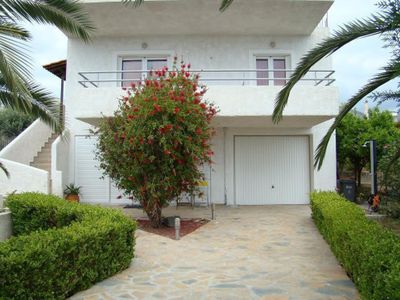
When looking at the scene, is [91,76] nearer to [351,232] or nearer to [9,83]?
[9,83]

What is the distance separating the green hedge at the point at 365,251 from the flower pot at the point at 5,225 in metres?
7.43

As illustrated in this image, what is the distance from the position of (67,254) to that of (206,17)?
10651 mm

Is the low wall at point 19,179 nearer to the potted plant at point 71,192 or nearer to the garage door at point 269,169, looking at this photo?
the potted plant at point 71,192

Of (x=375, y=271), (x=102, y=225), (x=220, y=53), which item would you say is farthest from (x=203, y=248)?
(x=220, y=53)

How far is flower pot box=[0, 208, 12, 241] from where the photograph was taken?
366 inches

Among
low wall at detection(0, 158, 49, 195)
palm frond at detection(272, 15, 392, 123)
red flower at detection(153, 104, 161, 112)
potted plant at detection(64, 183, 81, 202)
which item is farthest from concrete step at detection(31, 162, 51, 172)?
palm frond at detection(272, 15, 392, 123)

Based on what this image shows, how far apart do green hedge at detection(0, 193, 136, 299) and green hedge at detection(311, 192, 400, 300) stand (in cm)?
374

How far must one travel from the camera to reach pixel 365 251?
16.0 feet

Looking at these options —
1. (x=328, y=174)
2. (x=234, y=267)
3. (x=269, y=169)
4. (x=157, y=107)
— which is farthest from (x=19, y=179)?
(x=328, y=174)

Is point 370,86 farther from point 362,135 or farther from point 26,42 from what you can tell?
point 362,135

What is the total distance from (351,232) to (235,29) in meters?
10.5

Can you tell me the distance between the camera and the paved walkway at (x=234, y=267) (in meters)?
5.74

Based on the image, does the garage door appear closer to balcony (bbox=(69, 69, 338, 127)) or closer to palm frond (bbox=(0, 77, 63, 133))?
balcony (bbox=(69, 69, 338, 127))

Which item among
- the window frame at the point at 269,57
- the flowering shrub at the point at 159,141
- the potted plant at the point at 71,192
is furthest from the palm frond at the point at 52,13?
the window frame at the point at 269,57
